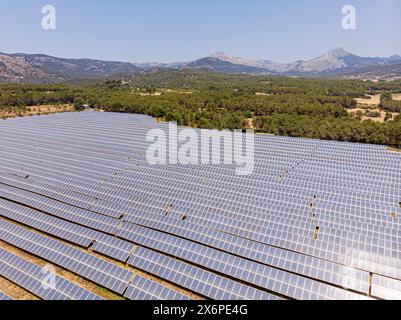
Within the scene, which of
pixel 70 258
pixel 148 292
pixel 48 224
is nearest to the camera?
pixel 148 292

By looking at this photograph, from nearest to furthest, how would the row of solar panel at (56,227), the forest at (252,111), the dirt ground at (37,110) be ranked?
the row of solar panel at (56,227) < the forest at (252,111) < the dirt ground at (37,110)

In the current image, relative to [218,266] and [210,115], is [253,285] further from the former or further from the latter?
[210,115]

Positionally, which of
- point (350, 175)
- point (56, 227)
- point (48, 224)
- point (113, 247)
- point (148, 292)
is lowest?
point (148, 292)

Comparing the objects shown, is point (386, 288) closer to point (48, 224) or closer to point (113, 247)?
point (113, 247)

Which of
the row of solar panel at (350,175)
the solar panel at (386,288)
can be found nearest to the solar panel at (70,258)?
the solar panel at (386,288)

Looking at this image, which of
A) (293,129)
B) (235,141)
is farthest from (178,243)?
(293,129)

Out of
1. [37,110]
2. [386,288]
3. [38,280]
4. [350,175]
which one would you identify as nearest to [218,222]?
[386,288]

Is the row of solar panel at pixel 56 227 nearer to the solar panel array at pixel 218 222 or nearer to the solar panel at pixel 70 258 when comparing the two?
the solar panel array at pixel 218 222
